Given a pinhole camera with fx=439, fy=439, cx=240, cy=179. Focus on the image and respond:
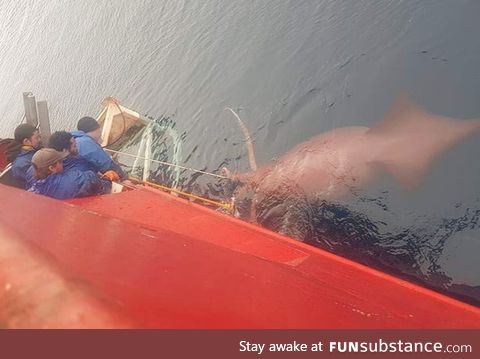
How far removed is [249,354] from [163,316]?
407 millimetres

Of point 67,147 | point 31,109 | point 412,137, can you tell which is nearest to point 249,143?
point 412,137

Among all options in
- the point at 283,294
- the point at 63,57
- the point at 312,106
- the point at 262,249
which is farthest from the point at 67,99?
the point at 283,294

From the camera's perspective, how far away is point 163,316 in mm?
1879

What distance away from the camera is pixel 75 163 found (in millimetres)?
5652

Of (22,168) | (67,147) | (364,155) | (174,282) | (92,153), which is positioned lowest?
(174,282)

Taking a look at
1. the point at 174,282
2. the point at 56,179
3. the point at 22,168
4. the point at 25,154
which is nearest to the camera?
the point at 174,282

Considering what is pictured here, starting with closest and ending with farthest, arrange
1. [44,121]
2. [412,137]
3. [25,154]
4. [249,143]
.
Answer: [412,137], [25,154], [249,143], [44,121]

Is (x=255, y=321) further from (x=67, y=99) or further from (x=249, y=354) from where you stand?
(x=67, y=99)

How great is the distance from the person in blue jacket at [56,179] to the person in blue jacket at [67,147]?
0.31m

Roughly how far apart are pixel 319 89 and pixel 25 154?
4.55 meters

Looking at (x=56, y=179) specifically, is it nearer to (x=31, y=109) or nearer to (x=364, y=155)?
(x=31, y=109)

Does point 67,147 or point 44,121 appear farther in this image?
point 44,121

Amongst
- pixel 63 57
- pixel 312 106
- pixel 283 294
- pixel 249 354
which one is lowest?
pixel 249 354

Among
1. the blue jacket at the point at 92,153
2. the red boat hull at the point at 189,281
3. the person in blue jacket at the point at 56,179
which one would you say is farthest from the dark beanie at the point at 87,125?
the red boat hull at the point at 189,281
